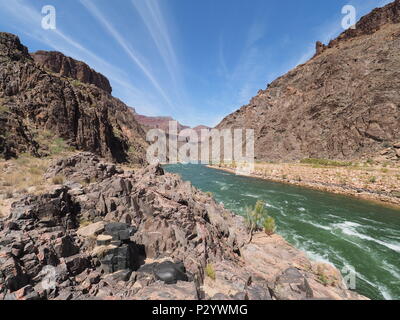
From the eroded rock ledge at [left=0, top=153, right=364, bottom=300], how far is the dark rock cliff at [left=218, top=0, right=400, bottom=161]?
37.1m

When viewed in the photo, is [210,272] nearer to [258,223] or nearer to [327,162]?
[258,223]

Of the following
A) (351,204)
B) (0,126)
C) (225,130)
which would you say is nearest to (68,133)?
(0,126)

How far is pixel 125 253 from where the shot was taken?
198 inches

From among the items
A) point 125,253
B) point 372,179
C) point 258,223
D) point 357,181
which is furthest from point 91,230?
point 357,181

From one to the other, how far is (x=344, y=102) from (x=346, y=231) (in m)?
43.2

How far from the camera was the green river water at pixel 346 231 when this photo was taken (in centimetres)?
904

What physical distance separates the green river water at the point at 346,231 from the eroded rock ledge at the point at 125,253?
3.00 m

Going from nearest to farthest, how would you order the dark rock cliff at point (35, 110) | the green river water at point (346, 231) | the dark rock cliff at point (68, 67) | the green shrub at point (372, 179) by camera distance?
the green river water at point (346, 231) < the dark rock cliff at point (35, 110) < the green shrub at point (372, 179) < the dark rock cliff at point (68, 67)

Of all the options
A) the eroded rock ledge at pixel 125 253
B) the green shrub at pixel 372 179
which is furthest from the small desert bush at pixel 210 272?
the green shrub at pixel 372 179

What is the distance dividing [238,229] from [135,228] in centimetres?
729

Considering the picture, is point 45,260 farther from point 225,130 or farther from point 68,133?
point 225,130

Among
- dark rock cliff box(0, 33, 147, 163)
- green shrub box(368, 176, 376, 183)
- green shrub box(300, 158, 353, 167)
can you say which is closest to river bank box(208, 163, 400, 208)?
green shrub box(368, 176, 376, 183)

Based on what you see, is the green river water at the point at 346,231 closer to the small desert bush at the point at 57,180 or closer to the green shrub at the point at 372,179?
the green shrub at the point at 372,179

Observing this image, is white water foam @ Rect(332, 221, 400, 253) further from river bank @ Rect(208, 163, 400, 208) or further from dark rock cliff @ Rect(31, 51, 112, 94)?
dark rock cliff @ Rect(31, 51, 112, 94)
